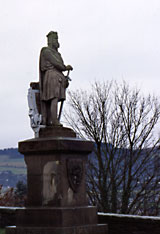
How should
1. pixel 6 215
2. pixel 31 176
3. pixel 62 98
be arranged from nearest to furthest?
pixel 31 176
pixel 62 98
pixel 6 215

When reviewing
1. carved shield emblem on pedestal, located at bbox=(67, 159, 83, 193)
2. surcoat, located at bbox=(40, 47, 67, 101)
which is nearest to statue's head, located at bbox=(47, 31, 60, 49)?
surcoat, located at bbox=(40, 47, 67, 101)

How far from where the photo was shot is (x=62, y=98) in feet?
45.5

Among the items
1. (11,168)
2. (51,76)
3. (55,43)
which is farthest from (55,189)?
(11,168)

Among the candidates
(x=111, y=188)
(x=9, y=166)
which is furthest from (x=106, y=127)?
(x=9, y=166)

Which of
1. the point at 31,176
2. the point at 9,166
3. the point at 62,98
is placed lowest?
the point at 31,176

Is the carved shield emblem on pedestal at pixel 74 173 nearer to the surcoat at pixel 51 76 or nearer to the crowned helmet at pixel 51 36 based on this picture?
the surcoat at pixel 51 76

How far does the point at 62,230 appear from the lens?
12.0m

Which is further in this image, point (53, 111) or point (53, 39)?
point (53, 39)

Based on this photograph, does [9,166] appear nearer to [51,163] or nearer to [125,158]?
[125,158]

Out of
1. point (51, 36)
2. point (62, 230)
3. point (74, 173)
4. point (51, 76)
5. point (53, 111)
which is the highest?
point (51, 36)

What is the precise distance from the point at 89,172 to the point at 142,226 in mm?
13736

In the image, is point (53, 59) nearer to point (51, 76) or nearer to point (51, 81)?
point (51, 76)

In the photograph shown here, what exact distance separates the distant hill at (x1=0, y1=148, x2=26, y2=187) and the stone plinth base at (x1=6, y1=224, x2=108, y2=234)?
85.4 meters

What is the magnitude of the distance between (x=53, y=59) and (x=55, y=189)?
3247 mm
